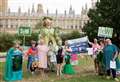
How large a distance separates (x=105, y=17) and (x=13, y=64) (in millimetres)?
43604

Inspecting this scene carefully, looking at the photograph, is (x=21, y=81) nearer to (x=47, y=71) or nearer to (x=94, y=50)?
(x=47, y=71)

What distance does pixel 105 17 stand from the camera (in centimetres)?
5903

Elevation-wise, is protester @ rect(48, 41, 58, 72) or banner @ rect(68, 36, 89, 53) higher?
protester @ rect(48, 41, 58, 72)

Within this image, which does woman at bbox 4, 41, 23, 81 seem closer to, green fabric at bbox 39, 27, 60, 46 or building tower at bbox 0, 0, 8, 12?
green fabric at bbox 39, 27, 60, 46

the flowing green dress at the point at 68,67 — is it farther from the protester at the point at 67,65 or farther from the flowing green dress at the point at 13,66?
the flowing green dress at the point at 13,66

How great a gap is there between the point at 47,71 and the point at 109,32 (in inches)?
137

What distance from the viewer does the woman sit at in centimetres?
1620

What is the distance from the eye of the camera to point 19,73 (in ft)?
54.1

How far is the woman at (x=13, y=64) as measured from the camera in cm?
1620

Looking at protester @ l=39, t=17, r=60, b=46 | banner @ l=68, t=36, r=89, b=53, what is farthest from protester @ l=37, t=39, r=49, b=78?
banner @ l=68, t=36, r=89, b=53

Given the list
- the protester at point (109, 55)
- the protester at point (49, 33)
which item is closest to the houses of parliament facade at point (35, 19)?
the protester at point (49, 33)

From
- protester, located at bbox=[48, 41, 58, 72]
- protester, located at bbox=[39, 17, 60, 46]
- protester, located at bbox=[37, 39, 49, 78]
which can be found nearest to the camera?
protester, located at bbox=[37, 39, 49, 78]

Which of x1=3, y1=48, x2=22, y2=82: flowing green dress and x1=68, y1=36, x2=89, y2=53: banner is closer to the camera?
x1=3, y1=48, x2=22, y2=82: flowing green dress

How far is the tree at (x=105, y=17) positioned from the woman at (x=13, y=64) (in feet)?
134
